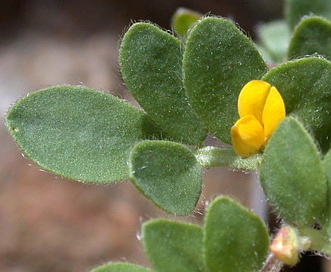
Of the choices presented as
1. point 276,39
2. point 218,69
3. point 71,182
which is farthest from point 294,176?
point 71,182

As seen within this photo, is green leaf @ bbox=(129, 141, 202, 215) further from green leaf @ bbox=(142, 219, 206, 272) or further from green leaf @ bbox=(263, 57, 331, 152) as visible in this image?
green leaf @ bbox=(263, 57, 331, 152)

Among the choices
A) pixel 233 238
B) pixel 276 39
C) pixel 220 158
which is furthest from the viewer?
pixel 276 39

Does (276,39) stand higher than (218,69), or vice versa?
(218,69)

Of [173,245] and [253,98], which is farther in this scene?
[253,98]

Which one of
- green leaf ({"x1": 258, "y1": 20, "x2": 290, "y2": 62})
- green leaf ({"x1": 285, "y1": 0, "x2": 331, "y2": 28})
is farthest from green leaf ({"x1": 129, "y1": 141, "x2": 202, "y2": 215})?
green leaf ({"x1": 258, "y1": 20, "x2": 290, "y2": 62})

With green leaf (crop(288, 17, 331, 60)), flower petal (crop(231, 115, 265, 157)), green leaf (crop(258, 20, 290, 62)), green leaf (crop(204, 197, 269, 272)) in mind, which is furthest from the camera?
green leaf (crop(258, 20, 290, 62))

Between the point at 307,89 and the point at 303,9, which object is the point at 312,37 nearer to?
the point at 307,89

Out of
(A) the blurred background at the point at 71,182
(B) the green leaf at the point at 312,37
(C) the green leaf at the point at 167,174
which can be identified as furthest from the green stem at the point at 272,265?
(A) the blurred background at the point at 71,182
